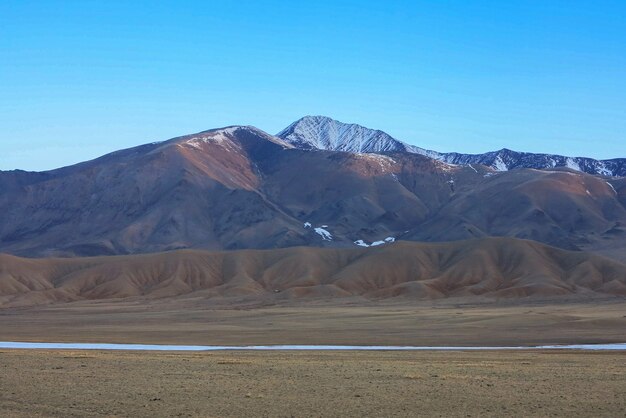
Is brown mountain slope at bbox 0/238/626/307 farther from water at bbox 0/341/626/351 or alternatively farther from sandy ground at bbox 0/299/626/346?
water at bbox 0/341/626/351

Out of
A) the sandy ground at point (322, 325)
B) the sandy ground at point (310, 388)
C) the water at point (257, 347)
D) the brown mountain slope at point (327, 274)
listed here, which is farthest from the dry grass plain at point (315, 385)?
the brown mountain slope at point (327, 274)

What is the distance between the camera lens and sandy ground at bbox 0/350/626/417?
2550 centimetres

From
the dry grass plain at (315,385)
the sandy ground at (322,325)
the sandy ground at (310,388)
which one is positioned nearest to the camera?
the sandy ground at (310,388)

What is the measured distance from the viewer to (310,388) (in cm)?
3011

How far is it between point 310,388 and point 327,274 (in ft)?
480

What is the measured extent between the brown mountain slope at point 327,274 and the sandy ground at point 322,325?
19.6m

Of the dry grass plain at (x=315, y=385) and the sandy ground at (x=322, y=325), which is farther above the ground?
the dry grass plain at (x=315, y=385)

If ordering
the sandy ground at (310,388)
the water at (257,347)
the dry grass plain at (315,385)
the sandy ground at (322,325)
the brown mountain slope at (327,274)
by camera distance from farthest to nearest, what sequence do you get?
1. the brown mountain slope at (327,274)
2. the sandy ground at (322,325)
3. the water at (257,347)
4. the dry grass plain at (315,385)
5. the sandy ground at (310,388)

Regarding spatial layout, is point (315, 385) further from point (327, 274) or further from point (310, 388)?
point (327, 274)

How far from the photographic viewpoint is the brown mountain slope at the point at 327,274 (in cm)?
15625

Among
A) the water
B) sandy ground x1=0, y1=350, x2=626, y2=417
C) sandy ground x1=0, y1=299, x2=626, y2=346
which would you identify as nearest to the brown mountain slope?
sandy ground x1=0, y1=299, x2=626, y2=346

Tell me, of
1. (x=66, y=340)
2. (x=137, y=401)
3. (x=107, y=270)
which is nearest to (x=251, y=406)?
(x=137, y=401)

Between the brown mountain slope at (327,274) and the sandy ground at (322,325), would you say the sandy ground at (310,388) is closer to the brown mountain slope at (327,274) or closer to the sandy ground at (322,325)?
the sandy ground at (322,325)

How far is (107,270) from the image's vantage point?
176125 millimetres
